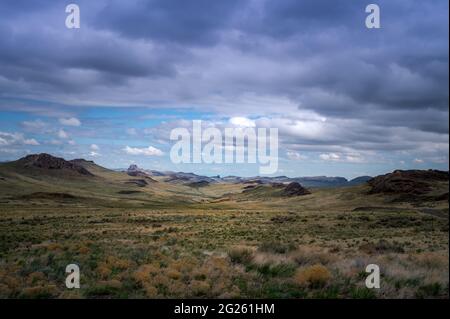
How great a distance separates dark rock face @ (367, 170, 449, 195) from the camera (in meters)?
98.6

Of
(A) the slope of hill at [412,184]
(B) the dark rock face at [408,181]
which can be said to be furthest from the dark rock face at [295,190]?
(B) the dark rock face at [408,181]

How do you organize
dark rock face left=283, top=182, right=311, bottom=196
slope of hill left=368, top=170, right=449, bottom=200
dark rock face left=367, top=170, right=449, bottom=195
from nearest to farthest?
slope of hill left=368, top=170, right=449, bottom=200 → dark rock face left=367, top=170, right=449, bottom=195 → dark rock face left=283, top=182, right=311, bottom=196

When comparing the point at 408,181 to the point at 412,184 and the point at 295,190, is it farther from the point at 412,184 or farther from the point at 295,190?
the point at 295,190

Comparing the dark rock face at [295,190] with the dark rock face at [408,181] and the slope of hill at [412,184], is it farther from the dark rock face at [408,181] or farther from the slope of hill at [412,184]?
the dark rock face at [408,181]

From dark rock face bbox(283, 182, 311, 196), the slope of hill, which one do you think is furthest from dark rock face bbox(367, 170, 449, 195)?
dark rock face bbox(283, 182, 311, 196)

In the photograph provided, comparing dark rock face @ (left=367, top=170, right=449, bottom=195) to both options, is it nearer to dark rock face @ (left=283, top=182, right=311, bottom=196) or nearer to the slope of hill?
the slope of hill

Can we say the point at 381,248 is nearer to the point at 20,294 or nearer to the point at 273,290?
the point at 273,290

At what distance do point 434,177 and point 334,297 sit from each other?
105158 millimetres

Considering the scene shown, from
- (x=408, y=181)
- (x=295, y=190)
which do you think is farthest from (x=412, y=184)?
(x=295, y=190)

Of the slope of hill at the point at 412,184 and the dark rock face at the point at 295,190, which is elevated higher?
the slope of hill at the point at 412,184

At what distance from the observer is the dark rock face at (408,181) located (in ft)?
324

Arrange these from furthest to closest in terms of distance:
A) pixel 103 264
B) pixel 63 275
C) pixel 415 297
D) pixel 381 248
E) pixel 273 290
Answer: pixel 381 248, pixel 103 264, pixel 63 275, pixel 273 290, pixel 415 297
